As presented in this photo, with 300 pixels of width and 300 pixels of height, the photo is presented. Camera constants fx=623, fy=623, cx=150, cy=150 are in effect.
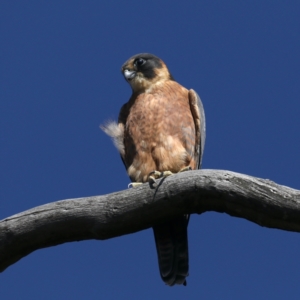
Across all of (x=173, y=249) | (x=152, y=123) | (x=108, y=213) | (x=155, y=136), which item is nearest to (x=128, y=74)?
(x=152, y=123)

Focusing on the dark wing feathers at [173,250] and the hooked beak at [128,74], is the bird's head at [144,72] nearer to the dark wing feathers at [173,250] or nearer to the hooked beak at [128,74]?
the hooked beak at [128,74]

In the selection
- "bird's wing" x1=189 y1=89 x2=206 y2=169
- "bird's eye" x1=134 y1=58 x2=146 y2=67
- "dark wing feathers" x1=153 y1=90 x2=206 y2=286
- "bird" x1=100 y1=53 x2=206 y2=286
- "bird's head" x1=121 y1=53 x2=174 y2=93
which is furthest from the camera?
"bird's eye" x1=134 y1=58 x2=146 y2=67

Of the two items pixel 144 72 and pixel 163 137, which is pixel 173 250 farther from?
pixel 144 72

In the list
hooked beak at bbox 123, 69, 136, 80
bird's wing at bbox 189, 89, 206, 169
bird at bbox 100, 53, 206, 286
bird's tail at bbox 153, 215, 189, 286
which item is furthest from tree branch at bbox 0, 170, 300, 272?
hooked beak at bbox 123, 69, 136, 80

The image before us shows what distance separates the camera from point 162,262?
4.76m

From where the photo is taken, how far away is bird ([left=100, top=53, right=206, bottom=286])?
481 centimetres

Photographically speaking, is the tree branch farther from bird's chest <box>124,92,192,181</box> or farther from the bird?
bird's chest <box>124,92,192,181</box>

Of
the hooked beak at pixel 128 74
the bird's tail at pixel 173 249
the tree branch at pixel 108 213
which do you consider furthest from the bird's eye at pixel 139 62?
the tree branch at pixel 108 213

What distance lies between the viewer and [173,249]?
4816 mm

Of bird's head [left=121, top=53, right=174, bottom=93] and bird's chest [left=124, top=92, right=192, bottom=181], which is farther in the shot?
bird's head [left=121, top=53, right=174, bottom=93]

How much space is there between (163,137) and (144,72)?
0.90 meters

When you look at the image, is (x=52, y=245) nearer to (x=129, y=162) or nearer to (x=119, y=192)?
(x=119, y=192)

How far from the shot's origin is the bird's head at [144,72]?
559cm

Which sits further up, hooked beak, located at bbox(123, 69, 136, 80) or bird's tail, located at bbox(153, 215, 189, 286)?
hooked beak, located at bbox(123, 69, 136, 80)
